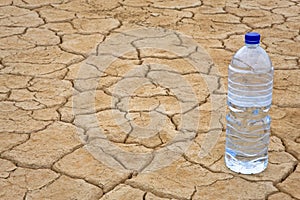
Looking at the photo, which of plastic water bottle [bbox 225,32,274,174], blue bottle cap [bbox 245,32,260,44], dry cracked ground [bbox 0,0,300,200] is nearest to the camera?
blue bottle cap [bbox 245,32,260,44]

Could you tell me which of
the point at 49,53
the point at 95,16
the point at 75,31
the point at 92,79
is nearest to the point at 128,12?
the point at 95,16

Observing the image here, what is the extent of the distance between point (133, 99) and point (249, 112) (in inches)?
33.1

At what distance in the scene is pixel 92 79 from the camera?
367 cm

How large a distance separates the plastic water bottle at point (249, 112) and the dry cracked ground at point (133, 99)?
2.9 inches

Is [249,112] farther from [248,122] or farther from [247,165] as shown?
[247,165]

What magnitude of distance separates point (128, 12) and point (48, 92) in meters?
1.64

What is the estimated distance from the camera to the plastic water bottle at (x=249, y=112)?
2727 mm

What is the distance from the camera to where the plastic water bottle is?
273cm

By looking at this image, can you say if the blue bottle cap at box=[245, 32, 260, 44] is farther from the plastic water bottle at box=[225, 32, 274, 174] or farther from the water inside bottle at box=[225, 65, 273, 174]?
the water inside bottle at box=[225, 65, 273, 174]

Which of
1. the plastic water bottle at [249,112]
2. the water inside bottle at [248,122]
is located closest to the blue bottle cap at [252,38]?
the plastic water bottle at [249,112]

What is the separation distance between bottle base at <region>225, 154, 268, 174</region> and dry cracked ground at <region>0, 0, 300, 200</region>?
Result: 35 millimetres

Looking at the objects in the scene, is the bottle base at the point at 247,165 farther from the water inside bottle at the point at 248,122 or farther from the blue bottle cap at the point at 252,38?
the blue bottle cap at the point at 252,38

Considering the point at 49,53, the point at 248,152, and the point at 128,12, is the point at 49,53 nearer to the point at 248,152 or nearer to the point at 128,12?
the point at 128,12

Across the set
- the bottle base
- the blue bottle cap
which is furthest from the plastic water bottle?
the blue bottle cap
